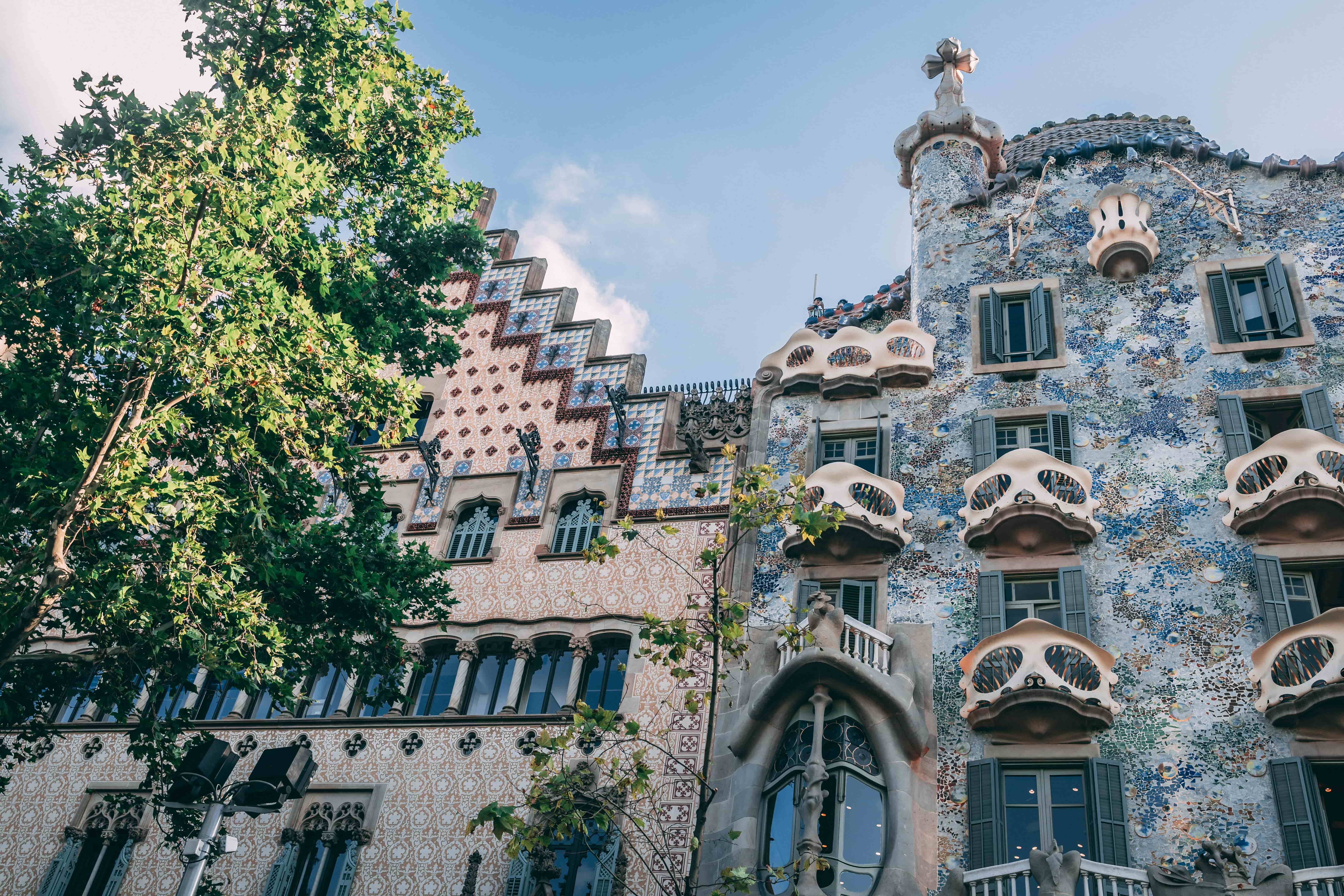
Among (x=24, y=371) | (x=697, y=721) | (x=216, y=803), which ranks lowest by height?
(x=216, y=803)

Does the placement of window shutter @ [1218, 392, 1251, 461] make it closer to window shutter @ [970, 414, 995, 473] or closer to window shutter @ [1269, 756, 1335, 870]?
window shutter @ [970, 414, 995, 473]

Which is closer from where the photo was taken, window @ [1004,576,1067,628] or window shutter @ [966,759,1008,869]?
window shutter @ [966,759,1008,869]

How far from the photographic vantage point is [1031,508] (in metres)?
16.8

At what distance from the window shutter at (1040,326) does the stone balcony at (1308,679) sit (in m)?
6.41

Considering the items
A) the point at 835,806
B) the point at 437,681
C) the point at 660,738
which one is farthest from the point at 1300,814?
the point at 437,681

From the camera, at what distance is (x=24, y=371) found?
14.0 metres

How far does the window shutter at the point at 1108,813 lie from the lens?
45.3 feet

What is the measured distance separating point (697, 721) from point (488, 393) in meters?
8.12

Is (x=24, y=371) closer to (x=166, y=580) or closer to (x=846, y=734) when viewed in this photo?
(x=166, y=580)

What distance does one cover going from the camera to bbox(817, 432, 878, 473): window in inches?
764

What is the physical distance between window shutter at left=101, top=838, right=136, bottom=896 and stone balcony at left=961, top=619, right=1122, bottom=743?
12.4 meters

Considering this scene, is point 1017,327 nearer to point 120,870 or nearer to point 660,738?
point 660,738

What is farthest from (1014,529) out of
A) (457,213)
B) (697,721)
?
(457,213)

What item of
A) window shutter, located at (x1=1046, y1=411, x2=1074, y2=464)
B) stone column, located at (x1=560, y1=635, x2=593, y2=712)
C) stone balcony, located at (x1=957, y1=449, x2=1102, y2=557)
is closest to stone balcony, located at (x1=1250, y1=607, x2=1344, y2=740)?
stone balcony, located at (x1=957, y1=449, x2=1102, y2=557)
